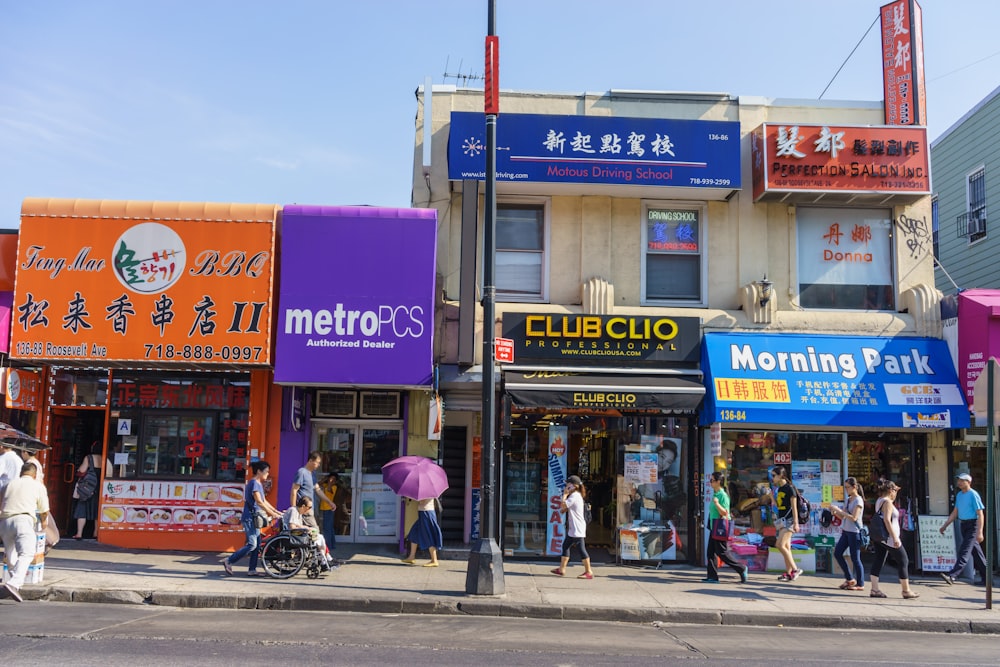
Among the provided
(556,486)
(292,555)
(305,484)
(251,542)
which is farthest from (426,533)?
(251,542)

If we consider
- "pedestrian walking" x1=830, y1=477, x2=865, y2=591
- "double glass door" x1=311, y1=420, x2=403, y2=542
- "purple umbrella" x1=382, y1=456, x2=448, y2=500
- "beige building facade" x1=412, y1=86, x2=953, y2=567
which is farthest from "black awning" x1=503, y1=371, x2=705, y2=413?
"double glass door" x1=311, y1=420, x2=403, y2=542

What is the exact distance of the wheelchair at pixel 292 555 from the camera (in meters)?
12.3

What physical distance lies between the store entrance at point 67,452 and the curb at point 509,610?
16.5ft

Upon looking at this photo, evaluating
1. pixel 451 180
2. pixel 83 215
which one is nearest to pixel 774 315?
pixel 451 180

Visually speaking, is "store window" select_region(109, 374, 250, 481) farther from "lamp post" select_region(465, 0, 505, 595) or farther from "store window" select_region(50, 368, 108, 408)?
"lamp post" select_region(465, 0, 505, 595)

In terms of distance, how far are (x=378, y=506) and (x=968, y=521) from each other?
10.1 metres

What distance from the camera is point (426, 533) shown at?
13.8 m

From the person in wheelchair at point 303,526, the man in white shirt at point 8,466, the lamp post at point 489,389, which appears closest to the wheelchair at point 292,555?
the person in wheelchair at point 303,526

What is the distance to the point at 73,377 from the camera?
15461 mm

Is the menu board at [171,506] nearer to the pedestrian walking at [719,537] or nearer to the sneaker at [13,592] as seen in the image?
the sneaker at [13,592]

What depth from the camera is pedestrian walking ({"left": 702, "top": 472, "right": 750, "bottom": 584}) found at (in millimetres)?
13305

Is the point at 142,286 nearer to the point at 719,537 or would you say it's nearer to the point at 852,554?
the point at 719,537

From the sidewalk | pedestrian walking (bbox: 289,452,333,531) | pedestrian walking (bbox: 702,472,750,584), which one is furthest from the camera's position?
pedestrian walking (bbox: 702,472,750,584)

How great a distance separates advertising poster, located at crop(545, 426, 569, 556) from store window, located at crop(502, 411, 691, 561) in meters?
0.02
